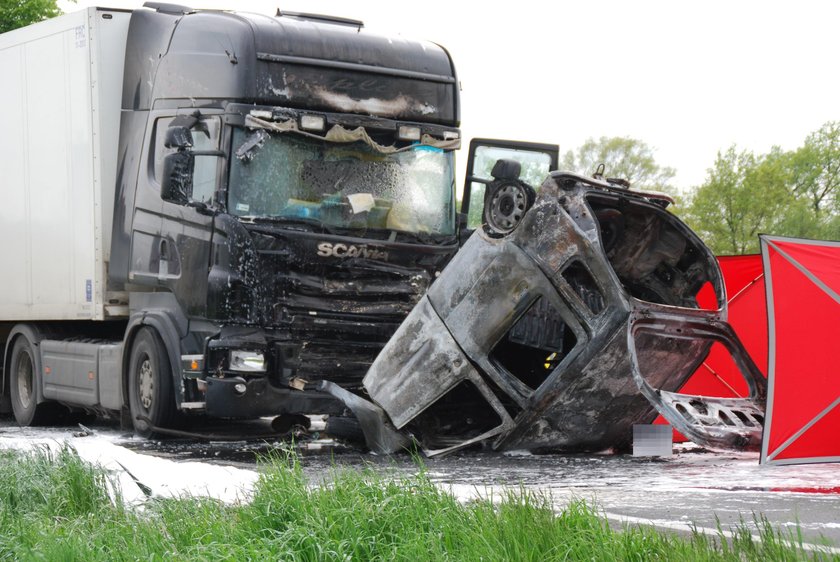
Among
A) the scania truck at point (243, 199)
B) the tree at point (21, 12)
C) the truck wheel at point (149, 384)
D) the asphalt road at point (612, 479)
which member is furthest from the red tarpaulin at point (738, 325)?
the tree at point (21, 12)

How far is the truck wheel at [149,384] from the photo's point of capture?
11.4 metres

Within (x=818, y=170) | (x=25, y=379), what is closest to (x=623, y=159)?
(x=818, y=170)

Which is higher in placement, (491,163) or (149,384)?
(491,163)

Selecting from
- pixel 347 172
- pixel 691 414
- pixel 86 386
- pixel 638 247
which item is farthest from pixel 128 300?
pixel 691 414

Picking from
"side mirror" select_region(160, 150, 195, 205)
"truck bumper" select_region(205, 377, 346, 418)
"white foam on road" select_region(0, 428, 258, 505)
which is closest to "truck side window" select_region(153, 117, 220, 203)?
"side mirror" select_region(160, 150, 195, 205)

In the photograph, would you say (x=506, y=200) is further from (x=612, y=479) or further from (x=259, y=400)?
(x=259, y=400)

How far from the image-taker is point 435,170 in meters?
11.6

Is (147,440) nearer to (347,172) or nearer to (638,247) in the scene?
(347,172)

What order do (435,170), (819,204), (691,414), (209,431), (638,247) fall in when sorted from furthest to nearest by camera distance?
(819,204) → (209,431) → (435,170) → (638,247) → (691,414)

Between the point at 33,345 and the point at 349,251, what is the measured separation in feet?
16.8

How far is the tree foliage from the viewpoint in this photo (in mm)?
44188

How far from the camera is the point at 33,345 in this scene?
46.4ft

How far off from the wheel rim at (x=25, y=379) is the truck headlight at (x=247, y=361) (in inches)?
187

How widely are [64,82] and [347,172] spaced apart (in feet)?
11.9
